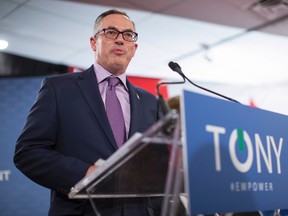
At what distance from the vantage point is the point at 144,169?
903mm

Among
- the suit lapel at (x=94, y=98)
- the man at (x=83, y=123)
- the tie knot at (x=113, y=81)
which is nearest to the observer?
the man at (x=83, y=123)

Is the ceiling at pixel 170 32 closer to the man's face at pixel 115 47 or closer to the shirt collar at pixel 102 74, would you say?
the man's face at pixel 115 47

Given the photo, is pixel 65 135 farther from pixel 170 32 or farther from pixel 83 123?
pixel 170 32

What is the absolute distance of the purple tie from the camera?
4.15ft

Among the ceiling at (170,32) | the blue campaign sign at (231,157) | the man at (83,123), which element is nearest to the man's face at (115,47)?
the man at (83,123)

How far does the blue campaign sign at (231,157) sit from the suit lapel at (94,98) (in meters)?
0.43

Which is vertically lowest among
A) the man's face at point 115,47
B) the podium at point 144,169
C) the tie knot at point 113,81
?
the podium at point 144,169

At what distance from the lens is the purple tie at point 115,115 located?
126cm

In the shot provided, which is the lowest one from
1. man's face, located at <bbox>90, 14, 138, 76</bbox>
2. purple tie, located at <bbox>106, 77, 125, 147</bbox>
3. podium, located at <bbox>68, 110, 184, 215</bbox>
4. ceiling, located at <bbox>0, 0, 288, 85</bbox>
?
podium, located at <bbox>68, 110, 184, 215</bbox>

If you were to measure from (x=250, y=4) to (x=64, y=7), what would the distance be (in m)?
1.94

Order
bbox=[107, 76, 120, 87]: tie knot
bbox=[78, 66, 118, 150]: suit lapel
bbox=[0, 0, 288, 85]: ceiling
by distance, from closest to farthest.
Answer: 1. bbox=[78, 66, 118, 150]: suit lapel
2. bbox=[107, 76, 120, 87]: tie knot
3. bbox=[0, 0, 288, 85]: ceiling

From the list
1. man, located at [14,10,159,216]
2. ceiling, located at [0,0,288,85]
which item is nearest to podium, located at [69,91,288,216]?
man, located at [14,10,159,216]

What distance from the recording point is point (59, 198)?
45.8 inches

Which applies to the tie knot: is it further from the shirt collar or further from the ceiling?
the ceiling
